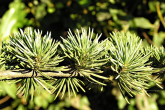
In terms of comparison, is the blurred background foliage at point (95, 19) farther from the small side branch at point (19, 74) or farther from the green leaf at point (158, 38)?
the small side branch at point (19, 74)

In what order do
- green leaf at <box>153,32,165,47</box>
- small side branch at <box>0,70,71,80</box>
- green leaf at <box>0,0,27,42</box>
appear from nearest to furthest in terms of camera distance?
small side branch at <box>0,70,71,80</box>
green leaf at <box>0,0,27,42</box>
green leaf at <box>153,32,165,47</box>

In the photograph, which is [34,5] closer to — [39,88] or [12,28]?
[12,28]

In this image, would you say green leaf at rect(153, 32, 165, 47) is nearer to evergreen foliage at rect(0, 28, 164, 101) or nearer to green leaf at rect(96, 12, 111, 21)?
green leaf at rect(96, 12, 111, 21)

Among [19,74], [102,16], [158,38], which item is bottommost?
[19,74]

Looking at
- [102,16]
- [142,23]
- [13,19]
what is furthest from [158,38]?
[13,19]

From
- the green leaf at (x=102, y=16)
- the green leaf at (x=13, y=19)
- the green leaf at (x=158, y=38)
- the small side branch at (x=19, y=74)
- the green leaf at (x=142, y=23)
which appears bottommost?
the small side branch at (x=19, y=74)

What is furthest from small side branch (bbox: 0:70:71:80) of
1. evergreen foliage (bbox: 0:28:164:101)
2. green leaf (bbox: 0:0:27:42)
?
green leaf (bbox: 0:0:27:42)

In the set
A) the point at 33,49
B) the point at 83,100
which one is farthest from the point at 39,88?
the point at 83,100

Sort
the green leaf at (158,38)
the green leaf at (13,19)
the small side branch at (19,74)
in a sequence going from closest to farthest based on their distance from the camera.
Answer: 1. the small side branch at (19,74)
2. the green leaf at (13,19)
3. the green leaf at (158,38)

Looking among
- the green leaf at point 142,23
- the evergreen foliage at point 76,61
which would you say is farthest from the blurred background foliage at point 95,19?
the evergreen foliage at point 76,61

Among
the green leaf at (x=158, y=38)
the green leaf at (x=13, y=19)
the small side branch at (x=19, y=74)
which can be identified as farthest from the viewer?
the green leaf at (x=158, y=38)

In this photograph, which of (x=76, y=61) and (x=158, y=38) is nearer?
(x=76, y=61)

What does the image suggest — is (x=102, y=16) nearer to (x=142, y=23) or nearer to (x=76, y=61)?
(x=142, y=23)
